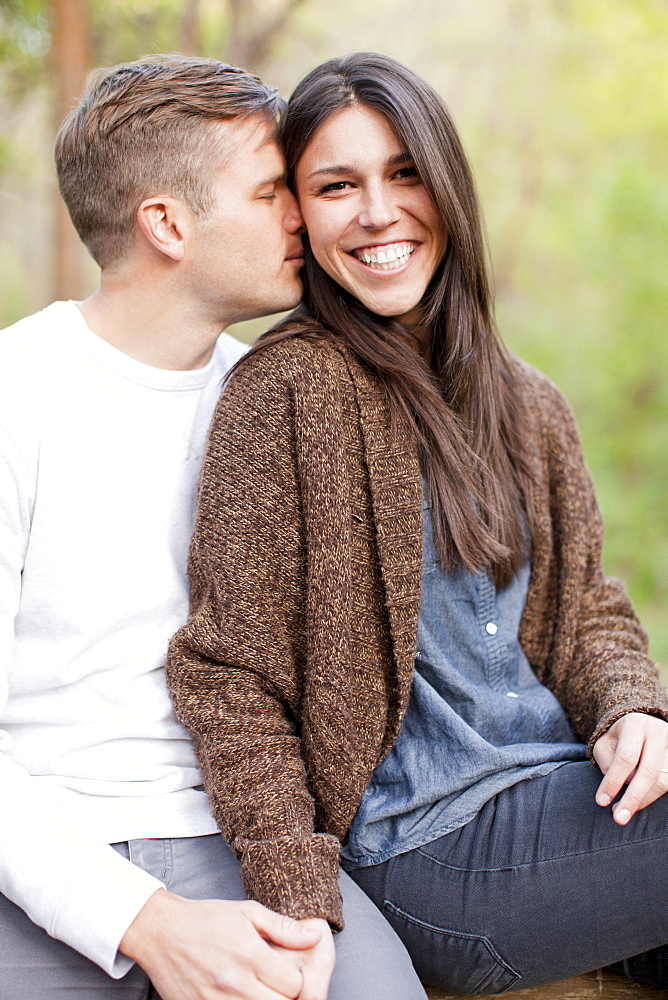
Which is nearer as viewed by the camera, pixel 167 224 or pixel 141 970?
pixel 141 970

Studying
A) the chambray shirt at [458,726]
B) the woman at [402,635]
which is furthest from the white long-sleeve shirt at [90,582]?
the chambray shirt at [458,726]

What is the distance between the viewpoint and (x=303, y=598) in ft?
5.29

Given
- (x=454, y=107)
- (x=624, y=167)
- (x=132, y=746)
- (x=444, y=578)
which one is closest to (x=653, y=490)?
(x=624, y=167)

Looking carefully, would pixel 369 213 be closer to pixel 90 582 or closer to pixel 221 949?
pixel 90 582

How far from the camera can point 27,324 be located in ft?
5.48

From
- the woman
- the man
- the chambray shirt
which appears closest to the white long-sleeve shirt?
the man

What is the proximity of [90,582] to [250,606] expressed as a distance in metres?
0.28

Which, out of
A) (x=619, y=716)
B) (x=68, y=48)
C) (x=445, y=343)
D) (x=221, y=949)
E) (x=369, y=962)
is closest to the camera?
(x=221, y=949)

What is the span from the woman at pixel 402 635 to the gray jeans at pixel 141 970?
8 centimetres

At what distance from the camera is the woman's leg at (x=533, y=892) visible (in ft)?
4.86

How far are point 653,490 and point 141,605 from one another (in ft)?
16.7

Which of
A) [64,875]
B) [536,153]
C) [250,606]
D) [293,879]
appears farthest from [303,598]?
[536,153]

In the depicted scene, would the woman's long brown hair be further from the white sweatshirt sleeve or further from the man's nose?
the white sweatshirt sleeve

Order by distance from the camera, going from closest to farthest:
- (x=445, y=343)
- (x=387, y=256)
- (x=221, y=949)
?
(x=221, y=949) → (x=387, y=256) → (x=445, y=343)
